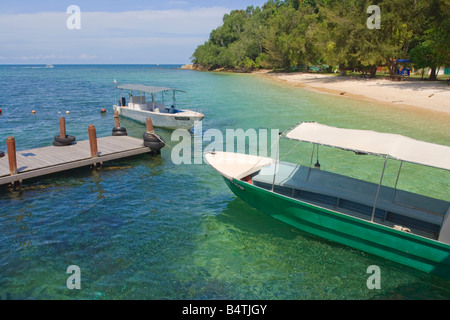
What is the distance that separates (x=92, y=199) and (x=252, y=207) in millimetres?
6367

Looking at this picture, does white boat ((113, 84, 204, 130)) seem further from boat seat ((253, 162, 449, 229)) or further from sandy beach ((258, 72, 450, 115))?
sandy beach ((258, 72, 450, 115))

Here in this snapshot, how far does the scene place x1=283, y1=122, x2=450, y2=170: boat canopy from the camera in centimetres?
845

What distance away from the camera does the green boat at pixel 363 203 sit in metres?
8.57

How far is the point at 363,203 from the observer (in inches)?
387

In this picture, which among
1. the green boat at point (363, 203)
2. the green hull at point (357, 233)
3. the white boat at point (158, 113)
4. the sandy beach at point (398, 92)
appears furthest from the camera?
the sandy beach at point (398, 92)

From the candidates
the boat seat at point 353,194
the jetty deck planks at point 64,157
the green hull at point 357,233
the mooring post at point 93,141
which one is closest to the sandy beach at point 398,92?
the boat seat at point 353,194

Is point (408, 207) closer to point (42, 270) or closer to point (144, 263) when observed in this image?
point (144, 263)

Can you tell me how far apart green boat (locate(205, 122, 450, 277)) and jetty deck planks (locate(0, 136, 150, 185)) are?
7.68m

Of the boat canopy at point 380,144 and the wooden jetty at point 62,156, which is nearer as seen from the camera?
the boat canopy at point 380,144

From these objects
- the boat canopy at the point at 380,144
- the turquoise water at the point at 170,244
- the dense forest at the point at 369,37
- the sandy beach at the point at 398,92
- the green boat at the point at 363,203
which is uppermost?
the dense forest at the point at 369,37

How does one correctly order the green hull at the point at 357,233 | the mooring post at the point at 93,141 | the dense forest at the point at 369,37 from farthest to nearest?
the dense forest at the point at 369,37
the mooring post at the point at 93,141
the green hull at the point at 357,233

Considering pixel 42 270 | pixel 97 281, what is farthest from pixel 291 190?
pixel 42 270

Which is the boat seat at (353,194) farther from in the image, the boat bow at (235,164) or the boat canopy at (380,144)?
the boat canopy at (380,144)

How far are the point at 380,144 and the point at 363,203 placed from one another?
181 centimetres
